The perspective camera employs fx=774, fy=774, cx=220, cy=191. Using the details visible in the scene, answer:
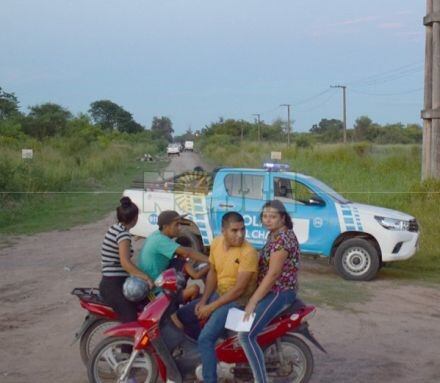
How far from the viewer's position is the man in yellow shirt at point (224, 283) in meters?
6.09

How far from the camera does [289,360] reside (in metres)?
6.49

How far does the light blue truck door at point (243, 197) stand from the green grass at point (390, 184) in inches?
96.7

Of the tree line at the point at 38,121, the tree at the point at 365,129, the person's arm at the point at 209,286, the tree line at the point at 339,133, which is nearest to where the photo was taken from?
the person's arm at the point at 209,286

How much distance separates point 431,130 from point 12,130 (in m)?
30.0

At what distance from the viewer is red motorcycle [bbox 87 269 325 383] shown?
6.18 metres

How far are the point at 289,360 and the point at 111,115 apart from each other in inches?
4199

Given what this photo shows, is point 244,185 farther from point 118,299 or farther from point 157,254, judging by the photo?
point 118,299

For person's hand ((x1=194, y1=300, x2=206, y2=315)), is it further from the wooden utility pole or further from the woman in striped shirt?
the wooden utility pole

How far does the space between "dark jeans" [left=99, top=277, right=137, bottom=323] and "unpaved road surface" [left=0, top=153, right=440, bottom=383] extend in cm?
93

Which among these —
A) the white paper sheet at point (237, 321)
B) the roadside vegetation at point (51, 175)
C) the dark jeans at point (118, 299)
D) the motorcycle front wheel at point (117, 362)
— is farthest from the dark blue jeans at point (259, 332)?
the roadside vegetation at point (51, 175)

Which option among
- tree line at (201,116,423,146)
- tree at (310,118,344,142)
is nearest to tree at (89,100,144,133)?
tree line at (201,116,423,146)

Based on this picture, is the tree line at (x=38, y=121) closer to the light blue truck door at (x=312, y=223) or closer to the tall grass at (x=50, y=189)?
the tall grass at (x=50, y=189)

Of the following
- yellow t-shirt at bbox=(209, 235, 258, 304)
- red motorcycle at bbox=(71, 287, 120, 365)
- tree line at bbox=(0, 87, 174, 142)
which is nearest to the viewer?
yellow t-shirt at bbox=(209, 235, 258, 304)

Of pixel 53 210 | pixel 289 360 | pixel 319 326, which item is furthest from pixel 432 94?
pixel 289 360
